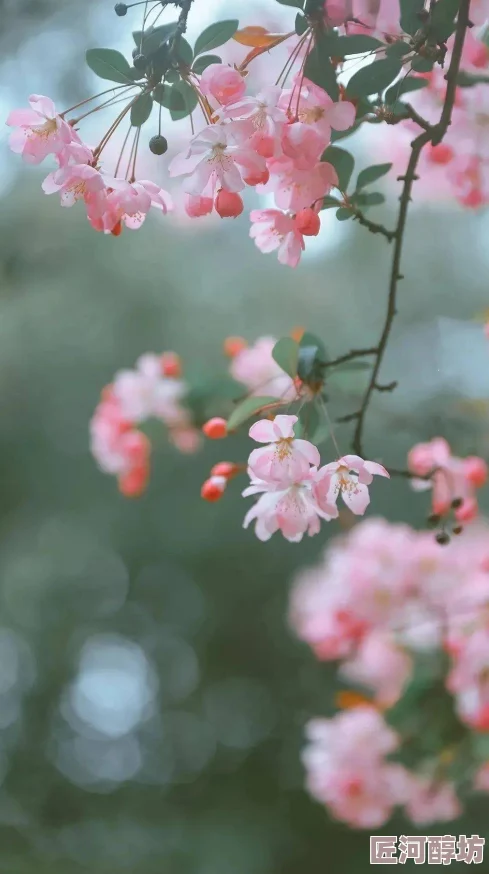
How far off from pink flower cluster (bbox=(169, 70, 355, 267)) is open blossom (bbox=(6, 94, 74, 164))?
1.9 inches

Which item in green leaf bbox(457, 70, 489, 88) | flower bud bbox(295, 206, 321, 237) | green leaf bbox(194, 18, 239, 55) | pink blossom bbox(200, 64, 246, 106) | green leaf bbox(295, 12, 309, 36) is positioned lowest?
flower bud bbox(295, 206, 321, 237)

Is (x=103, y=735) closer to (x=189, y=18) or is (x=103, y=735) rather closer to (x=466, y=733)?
(x=466, y=733)

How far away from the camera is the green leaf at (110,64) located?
0.35 m

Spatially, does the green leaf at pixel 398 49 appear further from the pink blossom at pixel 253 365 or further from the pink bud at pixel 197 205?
the pink blossom at pixel 253 365

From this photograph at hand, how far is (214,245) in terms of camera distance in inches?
43.4

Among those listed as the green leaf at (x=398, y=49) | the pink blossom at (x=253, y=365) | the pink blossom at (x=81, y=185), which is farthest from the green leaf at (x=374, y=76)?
the pink blossom at (x=253, y=365)

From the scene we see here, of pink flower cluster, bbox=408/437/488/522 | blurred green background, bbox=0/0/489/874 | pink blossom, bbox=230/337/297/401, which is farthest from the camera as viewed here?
blurred green background, bbox=0/0/489/874

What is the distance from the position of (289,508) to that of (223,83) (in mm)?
181

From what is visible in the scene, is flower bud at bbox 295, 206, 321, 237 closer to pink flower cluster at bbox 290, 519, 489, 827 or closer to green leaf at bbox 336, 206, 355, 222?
green leaf at bbox 336, 206, 355, 222

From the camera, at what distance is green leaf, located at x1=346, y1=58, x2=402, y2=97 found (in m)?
0.35

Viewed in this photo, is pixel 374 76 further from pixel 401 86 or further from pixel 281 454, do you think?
pixel 281 454

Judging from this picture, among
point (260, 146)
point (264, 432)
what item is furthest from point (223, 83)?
point (264, 432)

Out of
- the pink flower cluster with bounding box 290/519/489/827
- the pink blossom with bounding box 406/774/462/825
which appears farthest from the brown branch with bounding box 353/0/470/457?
the pink blossom with bounding box 406/774/462/825

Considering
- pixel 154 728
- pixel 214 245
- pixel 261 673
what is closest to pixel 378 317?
pixel 214 245
